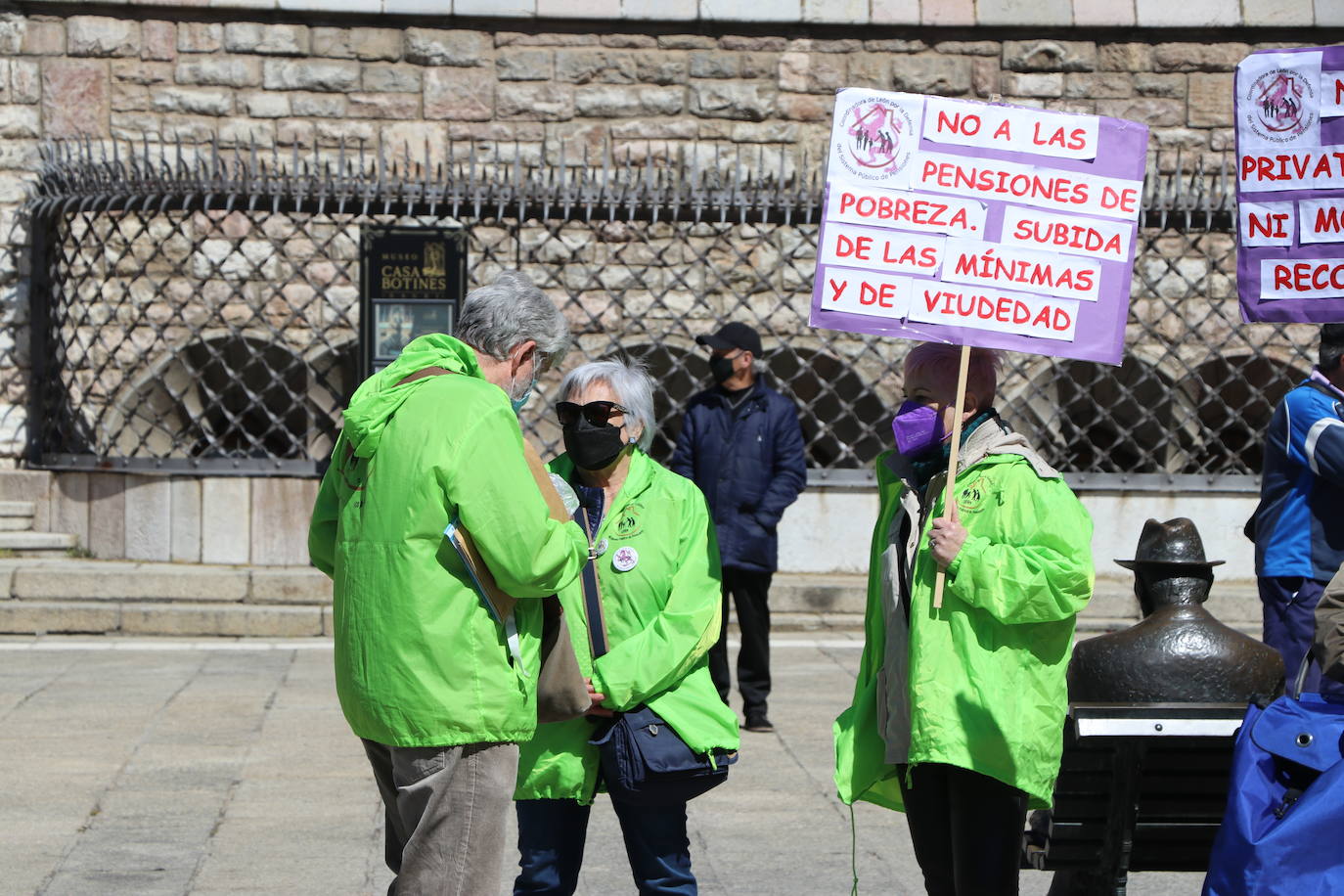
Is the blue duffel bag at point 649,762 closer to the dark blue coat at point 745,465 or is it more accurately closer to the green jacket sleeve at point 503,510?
the green jacket sleeve at point 503,510

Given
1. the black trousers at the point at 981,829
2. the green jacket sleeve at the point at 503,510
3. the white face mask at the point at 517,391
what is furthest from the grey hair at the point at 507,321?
the black trousers at the point at 981,829

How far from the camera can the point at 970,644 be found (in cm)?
379

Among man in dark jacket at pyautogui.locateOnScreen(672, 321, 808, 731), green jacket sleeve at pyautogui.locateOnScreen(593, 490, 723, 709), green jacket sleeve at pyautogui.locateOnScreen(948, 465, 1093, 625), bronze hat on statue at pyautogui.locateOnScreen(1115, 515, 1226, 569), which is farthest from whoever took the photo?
man in dark jacket at pyautogui.locateOnScreen(672, 321, 808, 731)

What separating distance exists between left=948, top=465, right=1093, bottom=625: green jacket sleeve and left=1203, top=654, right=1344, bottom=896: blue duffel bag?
486 mm

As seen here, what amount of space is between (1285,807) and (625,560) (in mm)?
1489

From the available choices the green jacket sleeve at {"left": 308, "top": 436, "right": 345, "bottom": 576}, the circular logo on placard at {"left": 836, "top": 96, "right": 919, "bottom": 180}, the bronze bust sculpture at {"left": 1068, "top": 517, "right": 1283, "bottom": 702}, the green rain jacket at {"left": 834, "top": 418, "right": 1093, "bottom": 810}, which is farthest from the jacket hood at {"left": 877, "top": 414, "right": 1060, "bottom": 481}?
the green jacket sleeve at {"left": 308, "top": 436, "right": 345, "bottom": 576}

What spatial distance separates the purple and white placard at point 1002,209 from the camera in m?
4.11

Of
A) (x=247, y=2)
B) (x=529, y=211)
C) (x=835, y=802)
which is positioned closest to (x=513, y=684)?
(x=835, y=802)

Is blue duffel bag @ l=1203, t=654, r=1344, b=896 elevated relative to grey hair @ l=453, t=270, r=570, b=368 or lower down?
lower down

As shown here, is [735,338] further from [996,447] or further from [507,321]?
[507,321]

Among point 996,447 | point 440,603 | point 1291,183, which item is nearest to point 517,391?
point 440,603

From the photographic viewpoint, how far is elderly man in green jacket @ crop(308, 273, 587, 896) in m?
3.26

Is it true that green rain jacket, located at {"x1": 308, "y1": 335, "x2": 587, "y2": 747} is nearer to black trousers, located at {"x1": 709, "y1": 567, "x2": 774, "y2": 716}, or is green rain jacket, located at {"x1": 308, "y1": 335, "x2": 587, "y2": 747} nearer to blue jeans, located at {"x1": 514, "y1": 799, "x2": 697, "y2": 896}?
blue jeans, located at {"x1": 514, "y1": 799, "x2": 697, "y2": 896}

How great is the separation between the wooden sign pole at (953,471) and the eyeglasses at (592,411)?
2.55 feet
